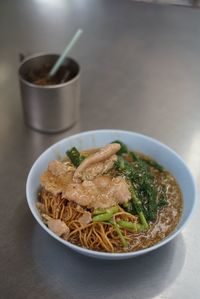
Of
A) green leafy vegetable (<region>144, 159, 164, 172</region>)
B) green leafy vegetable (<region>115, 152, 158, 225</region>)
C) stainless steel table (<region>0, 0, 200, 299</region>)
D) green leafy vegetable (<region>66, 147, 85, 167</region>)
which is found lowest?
stainless steel table (<region>0, 0, 200, 299</region>)

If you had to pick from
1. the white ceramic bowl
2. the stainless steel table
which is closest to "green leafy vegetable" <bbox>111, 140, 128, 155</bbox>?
the white ceramic bowl

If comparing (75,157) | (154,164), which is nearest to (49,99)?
(75,157)

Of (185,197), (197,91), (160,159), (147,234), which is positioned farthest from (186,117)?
(147,234)

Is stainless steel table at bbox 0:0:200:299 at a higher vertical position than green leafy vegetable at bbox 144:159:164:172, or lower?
lower

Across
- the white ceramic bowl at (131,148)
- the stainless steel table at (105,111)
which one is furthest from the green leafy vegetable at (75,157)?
the stainless steel table at (105,111)

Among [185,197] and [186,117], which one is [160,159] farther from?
[186,117]

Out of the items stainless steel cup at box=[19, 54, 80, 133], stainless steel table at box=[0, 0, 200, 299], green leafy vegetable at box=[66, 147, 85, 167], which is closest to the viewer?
stainless steel table at box=[0, 0, 200, 299]

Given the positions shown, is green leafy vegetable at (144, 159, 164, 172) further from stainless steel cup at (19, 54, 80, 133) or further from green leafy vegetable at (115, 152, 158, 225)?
stainless steel cup at (19, 54, 80, 133)
